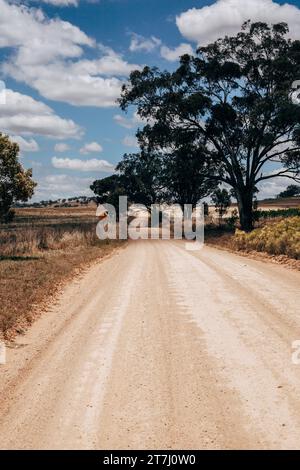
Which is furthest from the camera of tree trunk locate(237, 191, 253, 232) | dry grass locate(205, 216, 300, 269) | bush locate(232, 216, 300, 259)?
tree trunk locate(237, 191, 253, 232)

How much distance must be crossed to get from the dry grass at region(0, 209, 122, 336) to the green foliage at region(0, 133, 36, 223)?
2.21 metres

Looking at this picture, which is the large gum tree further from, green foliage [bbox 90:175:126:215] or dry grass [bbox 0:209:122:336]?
green foliage [bbox 90:175:126:215]

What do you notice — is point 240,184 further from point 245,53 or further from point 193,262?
point 193,262

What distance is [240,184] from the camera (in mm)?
36594

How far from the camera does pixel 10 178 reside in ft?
60.6

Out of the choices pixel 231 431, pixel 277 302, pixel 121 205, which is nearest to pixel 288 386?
pixel 231 431

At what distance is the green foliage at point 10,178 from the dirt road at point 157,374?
8670mm

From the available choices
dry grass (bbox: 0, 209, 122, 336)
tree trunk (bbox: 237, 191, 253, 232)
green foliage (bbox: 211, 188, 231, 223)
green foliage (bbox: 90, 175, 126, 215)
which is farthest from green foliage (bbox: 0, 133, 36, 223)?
green foliage (bbox: 90, 175, 126, 215)

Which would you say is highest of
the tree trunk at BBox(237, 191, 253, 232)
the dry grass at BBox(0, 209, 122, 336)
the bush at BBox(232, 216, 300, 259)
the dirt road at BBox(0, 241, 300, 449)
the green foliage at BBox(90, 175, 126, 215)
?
the green foliage at BBox(90, 175, 126, 215)

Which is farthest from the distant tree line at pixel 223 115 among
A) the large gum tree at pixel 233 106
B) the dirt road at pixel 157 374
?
the dirt road at pixel 157 374

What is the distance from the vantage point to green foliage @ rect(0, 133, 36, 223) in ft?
59.9

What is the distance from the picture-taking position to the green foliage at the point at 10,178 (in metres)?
18.3

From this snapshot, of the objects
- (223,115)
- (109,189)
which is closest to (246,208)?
(223,115)

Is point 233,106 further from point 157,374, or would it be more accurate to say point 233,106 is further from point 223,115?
point 157,374
